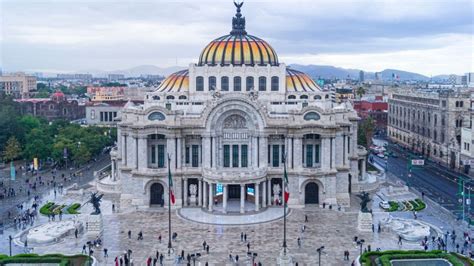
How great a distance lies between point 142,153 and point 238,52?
23916 mm

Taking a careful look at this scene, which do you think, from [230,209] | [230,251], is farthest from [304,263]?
[230,209]

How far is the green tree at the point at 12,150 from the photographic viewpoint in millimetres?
111125

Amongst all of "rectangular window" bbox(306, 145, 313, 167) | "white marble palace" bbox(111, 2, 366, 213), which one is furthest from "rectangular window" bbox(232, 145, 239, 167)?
"rectangular window" bbox(306, 145, 313, 167)

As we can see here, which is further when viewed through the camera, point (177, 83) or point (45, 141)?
point (45, 141)

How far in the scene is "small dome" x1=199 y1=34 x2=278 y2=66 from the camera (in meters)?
88.4

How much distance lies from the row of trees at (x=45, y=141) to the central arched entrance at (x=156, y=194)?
33.8 metres

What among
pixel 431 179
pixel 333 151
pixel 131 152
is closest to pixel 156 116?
pixel 131 152

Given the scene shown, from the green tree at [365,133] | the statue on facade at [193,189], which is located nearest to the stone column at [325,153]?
the statue on facade at [193,189]

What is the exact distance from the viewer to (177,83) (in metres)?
91.4

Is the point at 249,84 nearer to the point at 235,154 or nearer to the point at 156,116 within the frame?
the point at 235,154

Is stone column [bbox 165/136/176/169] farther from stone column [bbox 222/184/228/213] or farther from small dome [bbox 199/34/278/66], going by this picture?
small dome [bbox 199/34/278/66]

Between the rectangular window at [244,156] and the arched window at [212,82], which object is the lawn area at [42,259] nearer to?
the rectangular window at [244,156]

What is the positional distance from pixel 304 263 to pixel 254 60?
139ft

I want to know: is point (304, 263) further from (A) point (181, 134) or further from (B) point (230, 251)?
(A) point (181, 134)
